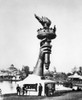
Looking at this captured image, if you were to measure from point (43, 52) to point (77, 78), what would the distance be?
4210 centimetres

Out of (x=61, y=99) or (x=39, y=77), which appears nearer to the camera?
(x=61, y=99)

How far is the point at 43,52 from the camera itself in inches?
1463

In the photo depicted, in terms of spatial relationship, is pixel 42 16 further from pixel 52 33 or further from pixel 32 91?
pixel 32 91

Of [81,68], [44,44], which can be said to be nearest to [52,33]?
[44,44]

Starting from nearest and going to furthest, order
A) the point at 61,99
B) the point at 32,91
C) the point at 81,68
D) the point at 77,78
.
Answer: the point at 61,99, the point at 32,91, the point at 77,78, the point at 81,68

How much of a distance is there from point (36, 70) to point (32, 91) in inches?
140

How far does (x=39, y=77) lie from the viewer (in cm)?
3641

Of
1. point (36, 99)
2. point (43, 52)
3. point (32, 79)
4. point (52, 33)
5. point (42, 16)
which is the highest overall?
point (42, 16)

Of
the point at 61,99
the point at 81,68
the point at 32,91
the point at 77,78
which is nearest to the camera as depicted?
the point at 61,99

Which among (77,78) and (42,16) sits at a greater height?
(42,16)

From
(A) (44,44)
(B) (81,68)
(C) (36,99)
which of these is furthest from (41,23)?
(B) (81,68)

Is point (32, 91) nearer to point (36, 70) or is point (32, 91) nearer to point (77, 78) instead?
point (36, 70)

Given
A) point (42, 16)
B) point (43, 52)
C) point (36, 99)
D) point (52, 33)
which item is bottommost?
point (36, 99)

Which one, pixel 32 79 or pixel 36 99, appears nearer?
pixel 36 99
